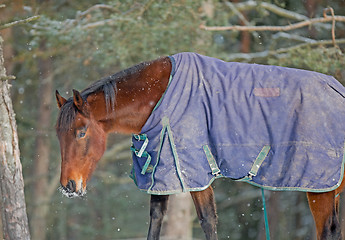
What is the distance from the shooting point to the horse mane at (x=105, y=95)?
3.60 metres

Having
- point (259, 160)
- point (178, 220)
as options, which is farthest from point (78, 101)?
point (178, 220)

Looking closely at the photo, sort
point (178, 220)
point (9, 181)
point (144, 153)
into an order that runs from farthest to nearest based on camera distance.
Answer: point (178, 220)
point (9, 181)
point (144, 153)

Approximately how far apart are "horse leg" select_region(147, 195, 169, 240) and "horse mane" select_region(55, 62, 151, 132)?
0.86m

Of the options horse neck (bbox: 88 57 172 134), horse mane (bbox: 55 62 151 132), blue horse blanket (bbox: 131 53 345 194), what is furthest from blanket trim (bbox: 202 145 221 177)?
horse mane (bbox: 55 62 151 132)

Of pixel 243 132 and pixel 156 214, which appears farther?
pixel 156 214

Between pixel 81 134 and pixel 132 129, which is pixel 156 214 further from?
pixel 81 134

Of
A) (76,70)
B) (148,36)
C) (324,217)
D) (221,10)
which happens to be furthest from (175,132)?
(76,70)

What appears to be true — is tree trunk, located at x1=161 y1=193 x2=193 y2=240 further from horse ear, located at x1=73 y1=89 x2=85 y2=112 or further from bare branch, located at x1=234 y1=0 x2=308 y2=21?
horse ear, located at x1=73 y1=89 x2=85 y2=112

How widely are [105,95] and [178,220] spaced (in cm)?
399

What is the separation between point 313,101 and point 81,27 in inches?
174

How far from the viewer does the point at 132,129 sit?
3787 millimetres

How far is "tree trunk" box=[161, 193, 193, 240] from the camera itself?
716 centimetres

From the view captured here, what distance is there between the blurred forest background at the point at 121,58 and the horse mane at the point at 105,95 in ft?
4.27

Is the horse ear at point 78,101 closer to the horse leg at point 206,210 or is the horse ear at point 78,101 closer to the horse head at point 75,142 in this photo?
the horse head at point 75,142
